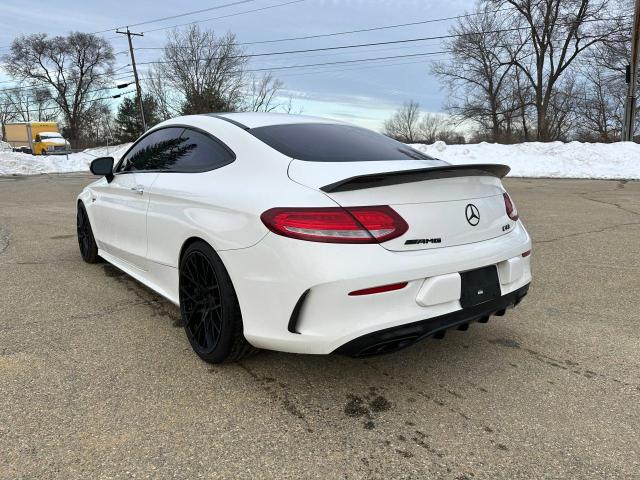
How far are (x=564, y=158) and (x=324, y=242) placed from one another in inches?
798

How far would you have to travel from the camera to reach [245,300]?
2.49 metres

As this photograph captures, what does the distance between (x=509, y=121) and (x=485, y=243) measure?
40842mm

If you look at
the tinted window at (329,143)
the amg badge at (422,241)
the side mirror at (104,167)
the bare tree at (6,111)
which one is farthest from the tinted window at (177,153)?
the bare tree at (6,111)

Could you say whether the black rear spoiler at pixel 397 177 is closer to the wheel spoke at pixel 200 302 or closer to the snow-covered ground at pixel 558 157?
the wheel spoke at pixel 200 302

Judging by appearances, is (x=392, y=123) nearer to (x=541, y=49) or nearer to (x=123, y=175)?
(x=541, y=49)

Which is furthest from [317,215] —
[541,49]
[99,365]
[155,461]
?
[541,49]

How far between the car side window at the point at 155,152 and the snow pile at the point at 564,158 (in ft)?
53.7

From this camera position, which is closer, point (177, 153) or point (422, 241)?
point (422, 241)

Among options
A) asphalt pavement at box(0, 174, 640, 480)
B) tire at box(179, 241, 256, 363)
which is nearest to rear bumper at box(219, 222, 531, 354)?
tire at box(179, 241, 256, 363)

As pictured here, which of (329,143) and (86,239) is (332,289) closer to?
(329,143)

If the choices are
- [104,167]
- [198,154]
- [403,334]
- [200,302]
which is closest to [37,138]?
[104,167]

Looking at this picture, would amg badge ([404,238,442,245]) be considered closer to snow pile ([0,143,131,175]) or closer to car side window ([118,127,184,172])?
car side window ([118,127,184,172])

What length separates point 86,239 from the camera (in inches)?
204

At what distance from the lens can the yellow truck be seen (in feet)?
135
